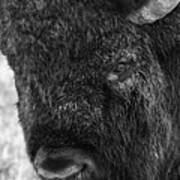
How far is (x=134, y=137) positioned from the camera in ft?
12.9

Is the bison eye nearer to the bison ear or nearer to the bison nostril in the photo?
the bison ear

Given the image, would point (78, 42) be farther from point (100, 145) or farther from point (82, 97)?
point (100, 145)

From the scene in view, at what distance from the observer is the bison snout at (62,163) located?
3.46 m

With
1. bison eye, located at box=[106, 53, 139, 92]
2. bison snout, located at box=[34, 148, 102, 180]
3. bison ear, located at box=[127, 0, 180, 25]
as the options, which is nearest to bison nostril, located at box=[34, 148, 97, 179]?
bison snout, located at box=[34, 148, 102, 180]

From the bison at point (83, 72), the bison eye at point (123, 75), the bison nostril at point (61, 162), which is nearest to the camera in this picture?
the bison nostril at point (61, 162)

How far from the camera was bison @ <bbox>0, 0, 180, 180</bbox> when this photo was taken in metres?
3.57

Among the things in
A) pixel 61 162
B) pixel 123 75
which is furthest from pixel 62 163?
pixel 123 75

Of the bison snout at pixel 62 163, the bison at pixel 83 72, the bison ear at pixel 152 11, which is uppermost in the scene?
the bison ear at pixel 152 11

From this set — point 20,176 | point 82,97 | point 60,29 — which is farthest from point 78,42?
point 20,176

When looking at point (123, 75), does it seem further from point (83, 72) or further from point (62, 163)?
point (62, 163)

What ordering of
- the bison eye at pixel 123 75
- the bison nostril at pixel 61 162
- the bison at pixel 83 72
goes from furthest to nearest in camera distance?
the bison eye at pixel 123 75 < the bison at pixel 83 72 < the bison nostril at pixel 61 162

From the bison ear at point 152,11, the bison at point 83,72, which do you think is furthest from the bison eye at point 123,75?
the bison ear at point 152,11

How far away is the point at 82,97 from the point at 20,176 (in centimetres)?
291

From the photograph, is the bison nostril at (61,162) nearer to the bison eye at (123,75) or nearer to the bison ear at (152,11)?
the bison eye at (123,75)
